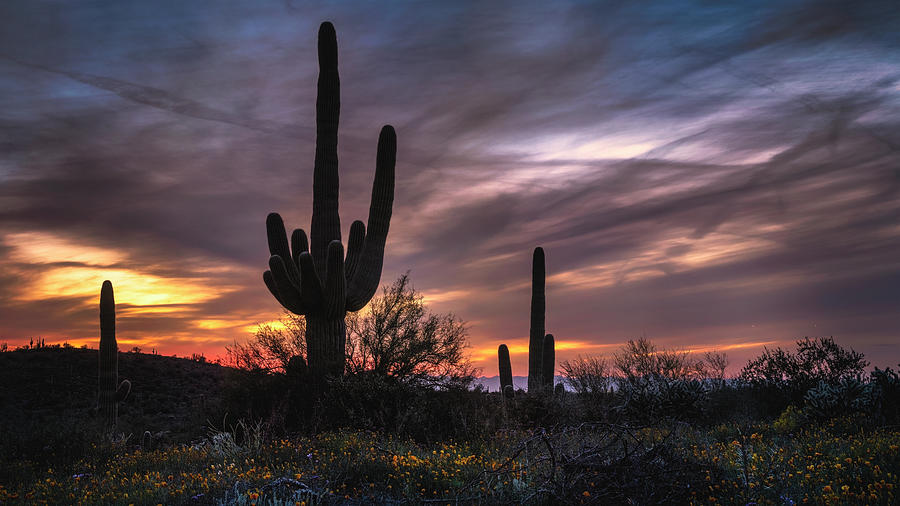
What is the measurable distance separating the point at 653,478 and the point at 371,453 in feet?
15.6

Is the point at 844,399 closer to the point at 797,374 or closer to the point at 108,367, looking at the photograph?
the point at 797,374

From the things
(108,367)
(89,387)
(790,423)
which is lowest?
(790,423)

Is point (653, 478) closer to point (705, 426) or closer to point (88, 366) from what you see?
point (705, 426)

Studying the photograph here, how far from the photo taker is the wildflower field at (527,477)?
21.8 feet

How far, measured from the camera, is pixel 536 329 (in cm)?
2458

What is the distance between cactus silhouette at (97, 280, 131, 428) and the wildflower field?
48.5 feet

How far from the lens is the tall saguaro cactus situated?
17250mm

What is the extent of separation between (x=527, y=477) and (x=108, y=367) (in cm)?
2279

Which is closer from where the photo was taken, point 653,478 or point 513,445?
point 653,478

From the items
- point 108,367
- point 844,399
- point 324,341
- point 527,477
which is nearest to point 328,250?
point 324,341

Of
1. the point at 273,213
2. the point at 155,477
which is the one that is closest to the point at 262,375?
the point at 273,213

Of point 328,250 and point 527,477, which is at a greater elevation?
point 328,250

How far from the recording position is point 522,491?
22.9 ft

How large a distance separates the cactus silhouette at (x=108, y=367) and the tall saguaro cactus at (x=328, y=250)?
10.2 meters
